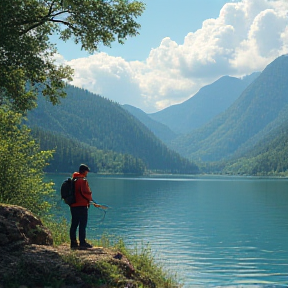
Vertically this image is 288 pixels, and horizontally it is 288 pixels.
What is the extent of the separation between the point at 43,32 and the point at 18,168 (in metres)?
9.30

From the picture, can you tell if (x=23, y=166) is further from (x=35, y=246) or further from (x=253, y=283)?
(x=253, y=283)

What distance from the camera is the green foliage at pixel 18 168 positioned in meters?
24.9

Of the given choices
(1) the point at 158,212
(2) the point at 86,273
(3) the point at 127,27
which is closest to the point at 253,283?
(2) the point at 86,273

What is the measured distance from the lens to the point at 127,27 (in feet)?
61.4

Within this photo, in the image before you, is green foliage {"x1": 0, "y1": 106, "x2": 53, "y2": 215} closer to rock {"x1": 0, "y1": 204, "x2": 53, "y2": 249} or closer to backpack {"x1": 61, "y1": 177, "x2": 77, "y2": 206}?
rock {"x1": 0, "y1": 204, "x2": 53, "y2": 249}

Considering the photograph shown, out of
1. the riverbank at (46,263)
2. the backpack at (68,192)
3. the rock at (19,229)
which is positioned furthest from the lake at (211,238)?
the rock at (19,229)

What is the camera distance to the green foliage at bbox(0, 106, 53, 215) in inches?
979

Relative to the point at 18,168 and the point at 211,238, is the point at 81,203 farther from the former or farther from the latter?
the point at 211,238

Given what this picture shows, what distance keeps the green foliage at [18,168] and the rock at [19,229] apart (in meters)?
8.52

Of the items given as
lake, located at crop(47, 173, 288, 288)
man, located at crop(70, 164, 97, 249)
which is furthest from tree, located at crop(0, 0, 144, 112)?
lake, located at crop(47, 173, 288, 288)

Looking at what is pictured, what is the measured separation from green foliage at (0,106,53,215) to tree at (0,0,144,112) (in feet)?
21.1

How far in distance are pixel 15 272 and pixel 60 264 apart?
4.60 feet

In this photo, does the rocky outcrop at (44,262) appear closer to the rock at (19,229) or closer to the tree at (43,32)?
the rock at (19,229)

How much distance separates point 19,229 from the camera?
14.1 m
